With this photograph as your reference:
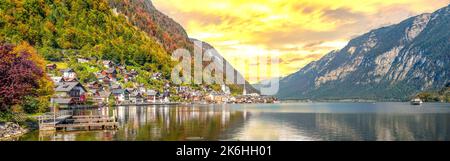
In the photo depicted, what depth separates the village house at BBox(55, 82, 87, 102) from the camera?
13912cm

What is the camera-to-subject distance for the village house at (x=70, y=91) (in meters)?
139

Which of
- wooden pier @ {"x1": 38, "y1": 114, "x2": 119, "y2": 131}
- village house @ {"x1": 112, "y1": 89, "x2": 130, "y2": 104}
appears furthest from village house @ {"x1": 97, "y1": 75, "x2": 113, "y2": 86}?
wooden pier @ {"x1": 38, "y1": 114, "x2": 119, "y2": 131}

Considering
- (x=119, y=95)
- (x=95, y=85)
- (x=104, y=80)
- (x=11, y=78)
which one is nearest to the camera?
(x=11, y=78)

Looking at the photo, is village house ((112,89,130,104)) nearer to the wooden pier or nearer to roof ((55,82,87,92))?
roof ((55,82,87,92))

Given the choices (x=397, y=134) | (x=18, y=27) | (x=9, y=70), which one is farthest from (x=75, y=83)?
(x=397, y=134)

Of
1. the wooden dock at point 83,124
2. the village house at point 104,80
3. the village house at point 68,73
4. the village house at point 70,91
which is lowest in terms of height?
the wooden dock at point 83,124

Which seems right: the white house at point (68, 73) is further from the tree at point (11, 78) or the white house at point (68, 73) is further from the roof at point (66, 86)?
the tree at point (11, 78)

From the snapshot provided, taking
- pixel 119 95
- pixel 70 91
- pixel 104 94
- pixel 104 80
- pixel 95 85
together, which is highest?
pixel 104 80

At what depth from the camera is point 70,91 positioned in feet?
462

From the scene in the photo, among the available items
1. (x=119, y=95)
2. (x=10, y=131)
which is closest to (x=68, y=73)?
(x=119, y=95)

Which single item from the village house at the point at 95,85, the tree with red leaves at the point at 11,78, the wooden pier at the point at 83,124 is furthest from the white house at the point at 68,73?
the tree with red leaves at the point at 11,78

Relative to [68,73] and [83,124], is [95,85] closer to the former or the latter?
[68,73]

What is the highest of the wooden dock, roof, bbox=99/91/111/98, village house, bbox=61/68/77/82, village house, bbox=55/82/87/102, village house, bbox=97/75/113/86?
village house, bbox=61/68/77/82
